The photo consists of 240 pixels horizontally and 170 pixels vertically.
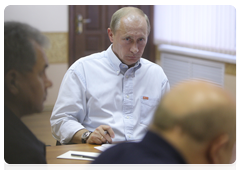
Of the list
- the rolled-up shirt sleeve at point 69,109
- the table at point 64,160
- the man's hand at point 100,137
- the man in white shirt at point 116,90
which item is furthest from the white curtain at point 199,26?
the table at point 64,160

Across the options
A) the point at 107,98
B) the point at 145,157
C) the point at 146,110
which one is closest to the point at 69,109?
the point at 107,98

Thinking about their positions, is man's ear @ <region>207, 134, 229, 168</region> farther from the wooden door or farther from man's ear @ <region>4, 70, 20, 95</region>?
the wooden door

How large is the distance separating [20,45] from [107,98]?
1112 mm

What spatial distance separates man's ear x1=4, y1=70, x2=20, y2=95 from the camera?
2.10ft

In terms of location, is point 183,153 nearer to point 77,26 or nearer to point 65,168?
point 65,168

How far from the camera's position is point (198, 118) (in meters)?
0.52

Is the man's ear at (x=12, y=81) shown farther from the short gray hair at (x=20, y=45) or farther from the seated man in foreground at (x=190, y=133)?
the seated man in foreground at (x=190, y=133)

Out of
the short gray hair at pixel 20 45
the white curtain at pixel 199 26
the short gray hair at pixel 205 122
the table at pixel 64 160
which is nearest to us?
the short gray hair at pixel 205 122

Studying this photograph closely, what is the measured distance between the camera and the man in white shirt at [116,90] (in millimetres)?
1654

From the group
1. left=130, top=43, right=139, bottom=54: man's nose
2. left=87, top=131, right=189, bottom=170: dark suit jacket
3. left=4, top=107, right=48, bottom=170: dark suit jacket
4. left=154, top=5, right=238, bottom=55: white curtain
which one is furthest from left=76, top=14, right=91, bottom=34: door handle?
left=87, top=131, right=189, bottom=170: dark suit jacket

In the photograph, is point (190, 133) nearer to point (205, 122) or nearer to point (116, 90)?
point (205, 122)

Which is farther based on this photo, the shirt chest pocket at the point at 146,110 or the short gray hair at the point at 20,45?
the shirt chest pocket at the point at 146,110

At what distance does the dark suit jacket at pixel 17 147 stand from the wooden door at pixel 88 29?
4.09m

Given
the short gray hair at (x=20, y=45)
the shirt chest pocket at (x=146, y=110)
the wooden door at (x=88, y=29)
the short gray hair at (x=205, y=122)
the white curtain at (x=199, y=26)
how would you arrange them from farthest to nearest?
the wooden door at (x=88, y=29) < the white curtain at (x=199, y=26) < the shirt chest pocket at (x=146, y=110) < the short gray hair at (x=20, y=45) < the short gray hair at (x=205, y=122)
